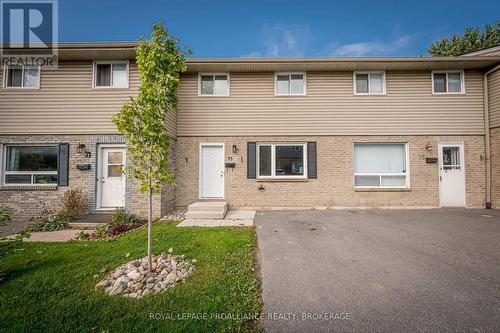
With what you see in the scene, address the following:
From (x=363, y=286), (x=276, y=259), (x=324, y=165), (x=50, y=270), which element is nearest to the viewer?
(x=363, y=286)

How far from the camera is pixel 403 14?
53.2 feet

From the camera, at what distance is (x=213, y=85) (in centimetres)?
852

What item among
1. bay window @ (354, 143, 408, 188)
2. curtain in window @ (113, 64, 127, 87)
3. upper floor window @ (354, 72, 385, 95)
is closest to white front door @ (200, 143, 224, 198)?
curtain in window @ (113, 64, 127, 87)

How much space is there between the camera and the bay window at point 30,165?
23.3 ft

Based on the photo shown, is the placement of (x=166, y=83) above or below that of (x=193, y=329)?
above

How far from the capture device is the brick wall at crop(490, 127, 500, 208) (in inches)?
311

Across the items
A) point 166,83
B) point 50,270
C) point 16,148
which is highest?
point 166,83

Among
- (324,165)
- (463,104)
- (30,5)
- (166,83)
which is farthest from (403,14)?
(30,5)

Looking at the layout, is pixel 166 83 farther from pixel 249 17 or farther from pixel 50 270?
pixel 249 17

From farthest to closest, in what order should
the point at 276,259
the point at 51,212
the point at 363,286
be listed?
the point at 51,212
the point at 276,259
the point at 363,286

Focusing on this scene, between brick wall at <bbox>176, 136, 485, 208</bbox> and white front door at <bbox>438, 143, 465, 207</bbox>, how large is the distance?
0.20 metres

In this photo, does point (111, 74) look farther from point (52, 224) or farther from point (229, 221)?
point (229, 221)

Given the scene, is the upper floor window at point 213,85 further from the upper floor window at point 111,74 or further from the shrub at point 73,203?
the shrub at point 73,203

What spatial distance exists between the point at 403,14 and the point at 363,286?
21939 millimetres
